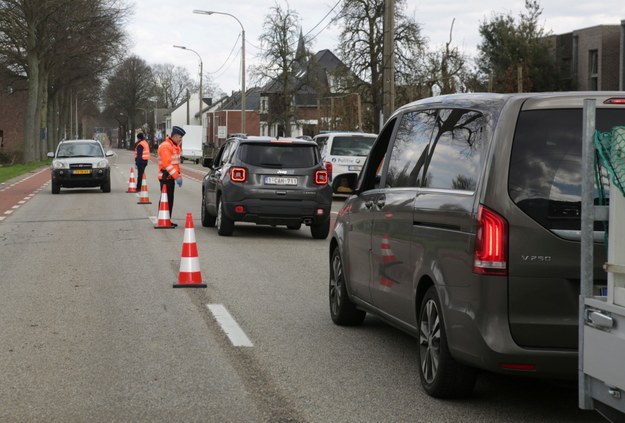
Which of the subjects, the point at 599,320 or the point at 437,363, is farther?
the point at 437,363

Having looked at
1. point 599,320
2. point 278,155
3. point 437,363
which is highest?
point 278,155

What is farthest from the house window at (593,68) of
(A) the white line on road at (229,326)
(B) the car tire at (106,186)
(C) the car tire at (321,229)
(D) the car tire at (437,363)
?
(D) the car tire at (437,363)

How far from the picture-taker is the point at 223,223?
17516mm

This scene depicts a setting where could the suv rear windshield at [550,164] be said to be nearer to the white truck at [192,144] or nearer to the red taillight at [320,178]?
the red taillight at [320,178]

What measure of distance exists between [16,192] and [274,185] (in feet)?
59.9

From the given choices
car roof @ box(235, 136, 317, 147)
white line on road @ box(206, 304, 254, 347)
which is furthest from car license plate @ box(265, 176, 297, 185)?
white line on road @ box(206, 304, 254, 347)

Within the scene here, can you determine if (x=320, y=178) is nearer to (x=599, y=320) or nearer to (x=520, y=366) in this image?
(x=520, y=366)

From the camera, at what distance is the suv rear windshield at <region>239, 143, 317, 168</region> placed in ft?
56.5

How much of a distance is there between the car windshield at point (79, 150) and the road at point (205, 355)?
18.7 meters

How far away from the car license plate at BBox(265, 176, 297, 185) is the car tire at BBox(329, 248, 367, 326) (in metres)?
7.99

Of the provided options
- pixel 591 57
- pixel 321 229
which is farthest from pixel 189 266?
pixel 591 57

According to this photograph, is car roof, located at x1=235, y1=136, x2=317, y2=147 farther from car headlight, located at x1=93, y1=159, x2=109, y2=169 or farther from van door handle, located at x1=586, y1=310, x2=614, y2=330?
car headlight, located at x1=93, y1=159, x2=109, y2=169

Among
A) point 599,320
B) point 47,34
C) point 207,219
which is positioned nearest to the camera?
point 599,320

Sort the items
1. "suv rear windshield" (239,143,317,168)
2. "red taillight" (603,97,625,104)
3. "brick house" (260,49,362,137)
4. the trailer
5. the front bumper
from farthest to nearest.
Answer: "brick house" (260,49,362,137), the front bumper, "suv rear windshield" (239,143,317,168), "red taillight" (603,97,625,104), the trailer
